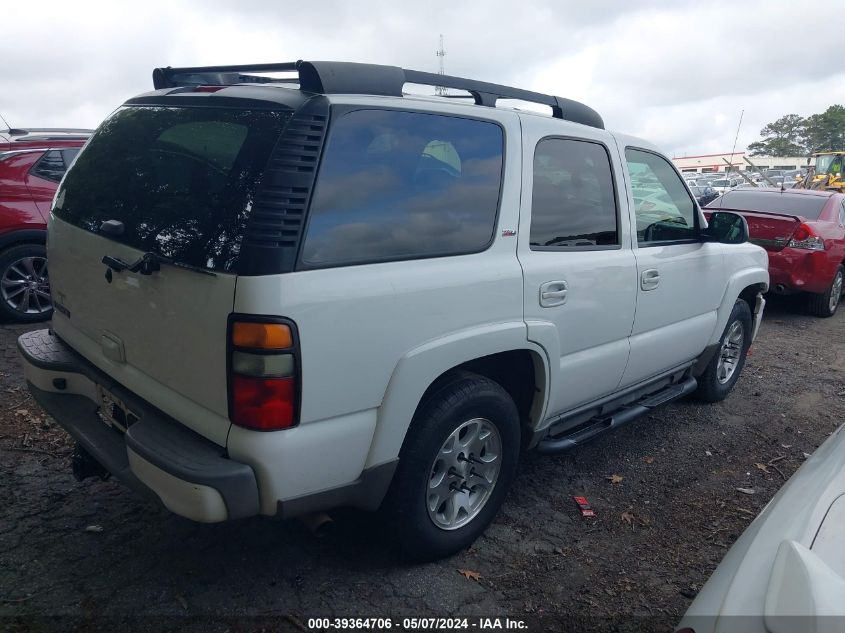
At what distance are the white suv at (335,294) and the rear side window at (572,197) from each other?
15 mm

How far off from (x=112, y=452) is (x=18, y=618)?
667mm

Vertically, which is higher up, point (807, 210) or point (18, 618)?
point (807, 210)

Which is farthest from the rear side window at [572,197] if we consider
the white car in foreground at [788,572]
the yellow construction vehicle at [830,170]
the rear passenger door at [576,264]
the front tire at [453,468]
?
the yellow construction vehicle at [830,170]

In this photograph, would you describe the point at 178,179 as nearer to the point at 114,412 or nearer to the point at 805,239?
the point at 114,412

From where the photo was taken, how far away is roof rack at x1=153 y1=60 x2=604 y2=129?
7.89ft

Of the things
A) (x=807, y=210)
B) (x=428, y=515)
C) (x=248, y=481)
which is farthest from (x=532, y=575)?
(x=807, y=210)

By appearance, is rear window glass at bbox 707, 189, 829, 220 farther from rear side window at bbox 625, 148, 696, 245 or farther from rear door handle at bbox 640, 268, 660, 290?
rear door handle at bbox 640, 268, 660, 290

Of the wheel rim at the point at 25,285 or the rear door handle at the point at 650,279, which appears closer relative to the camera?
the rear door handle at the point at 650,279

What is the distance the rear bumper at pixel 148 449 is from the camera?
2.15 m

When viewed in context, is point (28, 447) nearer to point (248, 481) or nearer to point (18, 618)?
Answer: point (18, 618)

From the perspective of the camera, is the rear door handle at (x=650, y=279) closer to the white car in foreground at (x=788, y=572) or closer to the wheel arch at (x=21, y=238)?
the white car in foreground at (x=788, y=572)

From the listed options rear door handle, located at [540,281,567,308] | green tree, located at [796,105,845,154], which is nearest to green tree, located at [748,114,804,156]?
green tree, located at [796,105,845,154]

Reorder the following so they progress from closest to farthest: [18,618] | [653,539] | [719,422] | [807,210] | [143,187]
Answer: [18,618] → [143,187] → [653,539] → [719,422] → [807,210]

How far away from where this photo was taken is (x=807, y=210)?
835 cm
